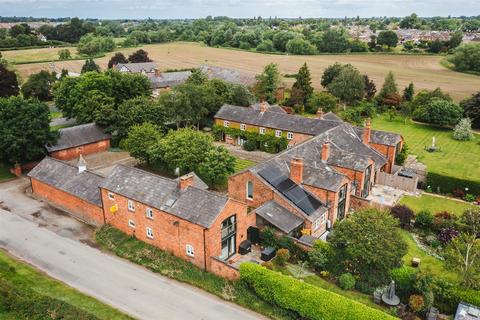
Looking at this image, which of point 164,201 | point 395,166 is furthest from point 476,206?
point 164,201

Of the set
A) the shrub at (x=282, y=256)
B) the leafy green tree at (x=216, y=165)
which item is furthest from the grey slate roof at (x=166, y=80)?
the shrub at (x=282, y=256)

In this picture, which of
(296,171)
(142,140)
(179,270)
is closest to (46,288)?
(179,270)

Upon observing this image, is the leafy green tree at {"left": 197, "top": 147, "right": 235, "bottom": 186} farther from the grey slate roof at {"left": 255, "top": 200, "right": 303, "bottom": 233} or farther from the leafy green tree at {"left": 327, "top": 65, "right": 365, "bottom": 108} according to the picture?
the leafy green tree at {"left": 327, "top": 65, "right": 365, "bottom": 108}

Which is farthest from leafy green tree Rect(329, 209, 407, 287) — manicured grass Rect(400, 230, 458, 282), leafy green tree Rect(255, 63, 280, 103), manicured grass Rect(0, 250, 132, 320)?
leafy green tree Rect(255, 63, 280, 103)

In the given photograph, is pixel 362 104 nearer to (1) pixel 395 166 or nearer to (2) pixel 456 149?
(2) pixel 456 149

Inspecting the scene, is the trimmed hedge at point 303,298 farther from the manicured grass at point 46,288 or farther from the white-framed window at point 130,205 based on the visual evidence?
the white-framed window at point 130,205
